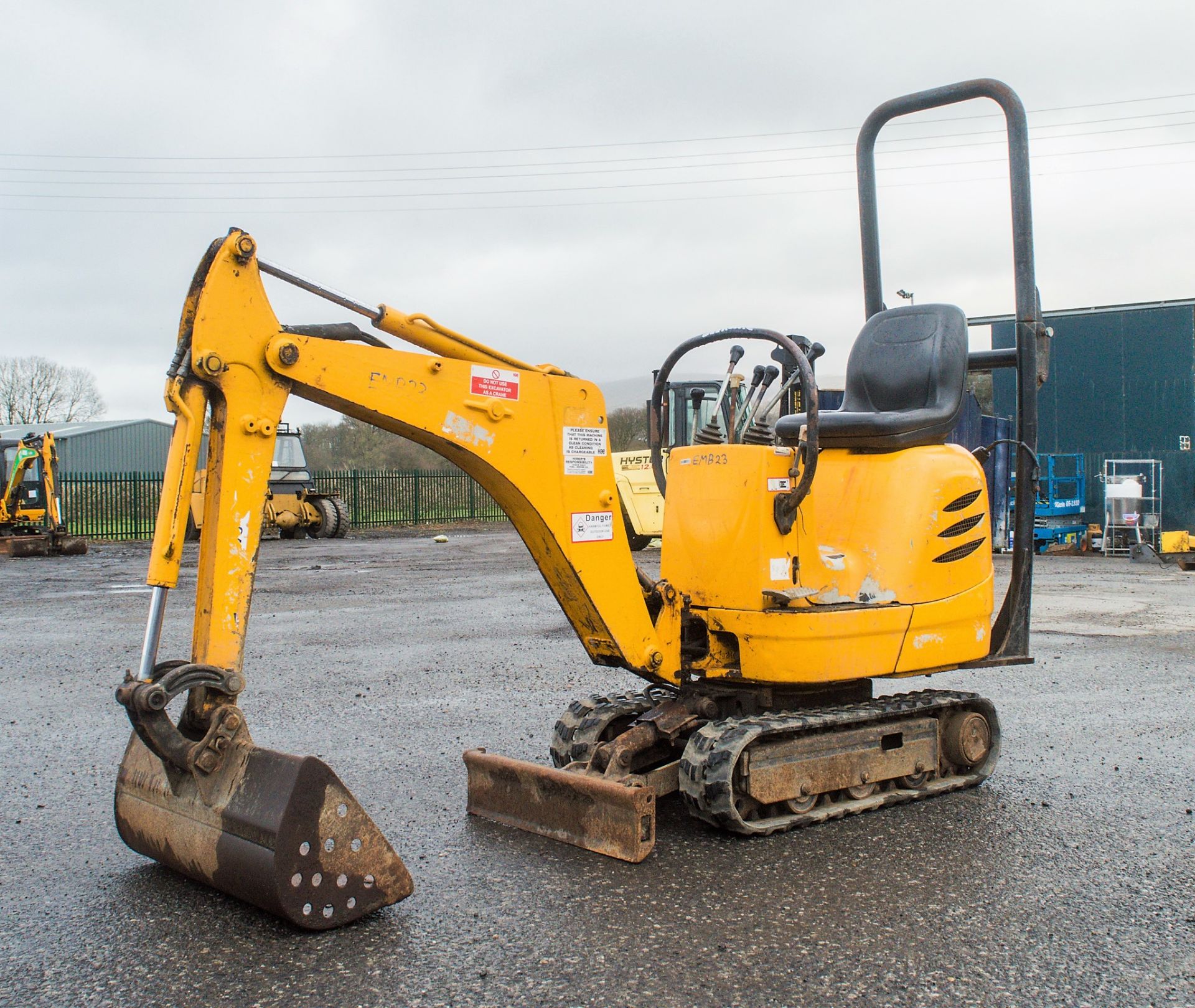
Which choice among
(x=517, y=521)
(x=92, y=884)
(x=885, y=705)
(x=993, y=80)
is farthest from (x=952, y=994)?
(x=993, y=80)

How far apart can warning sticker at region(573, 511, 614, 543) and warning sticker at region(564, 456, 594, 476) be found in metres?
0.16

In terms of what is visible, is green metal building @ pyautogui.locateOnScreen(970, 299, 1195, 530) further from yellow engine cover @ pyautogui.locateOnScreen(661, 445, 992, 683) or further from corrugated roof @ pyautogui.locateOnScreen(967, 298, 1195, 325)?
yellow engine cover @ pyautogui.locateOnScreen(661, 445, 992, 683)

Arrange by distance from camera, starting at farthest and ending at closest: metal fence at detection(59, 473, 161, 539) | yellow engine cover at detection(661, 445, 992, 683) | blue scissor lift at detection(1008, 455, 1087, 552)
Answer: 1. metal fence at detection(59, 473, 161, 539)
2. blue scissor lift at detection(1008, 455, 1087, 552)
3. yellow engine cover at detection(661, 445, 992, 683)

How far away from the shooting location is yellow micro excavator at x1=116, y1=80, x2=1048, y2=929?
3.77 m

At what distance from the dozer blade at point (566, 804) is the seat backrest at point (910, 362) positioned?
2.29 metres

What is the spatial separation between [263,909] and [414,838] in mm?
974

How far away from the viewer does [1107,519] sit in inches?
822

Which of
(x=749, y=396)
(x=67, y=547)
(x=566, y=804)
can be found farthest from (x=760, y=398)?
(x=67, y=547)

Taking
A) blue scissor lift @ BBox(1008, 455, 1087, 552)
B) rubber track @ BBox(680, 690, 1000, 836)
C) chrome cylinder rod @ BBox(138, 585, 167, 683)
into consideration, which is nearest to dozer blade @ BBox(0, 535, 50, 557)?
blue scissor lift @ BBox(1008, 455, 1087, 552)

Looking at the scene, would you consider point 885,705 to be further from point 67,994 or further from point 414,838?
point 67,994

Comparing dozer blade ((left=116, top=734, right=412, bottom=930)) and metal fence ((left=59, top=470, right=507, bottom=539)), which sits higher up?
metal fence ((left=59, top=470, right=507, bottom=539))

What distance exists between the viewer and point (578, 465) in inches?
183

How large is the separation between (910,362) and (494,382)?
2154 millimetres

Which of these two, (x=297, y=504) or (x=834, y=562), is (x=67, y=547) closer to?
(x=297, y=504)
